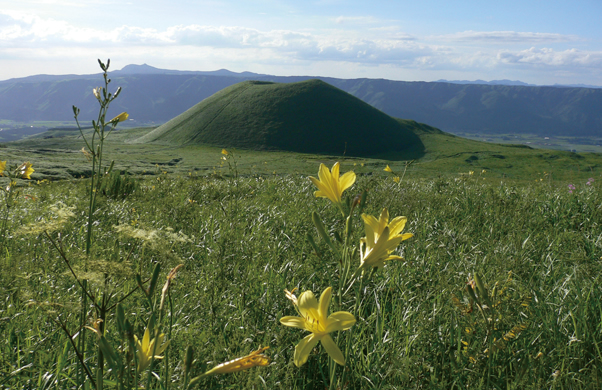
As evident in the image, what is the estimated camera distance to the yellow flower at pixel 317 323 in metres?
0.91

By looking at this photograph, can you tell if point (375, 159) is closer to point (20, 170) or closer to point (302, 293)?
point (20, 170)

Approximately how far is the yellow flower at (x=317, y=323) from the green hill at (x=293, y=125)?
58.6 meters

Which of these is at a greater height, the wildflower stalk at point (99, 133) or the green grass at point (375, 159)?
the wildflower stalk at point (99, 133)

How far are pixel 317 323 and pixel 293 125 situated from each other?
65.2 m

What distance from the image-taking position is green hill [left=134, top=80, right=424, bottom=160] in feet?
204

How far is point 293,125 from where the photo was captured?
64.9 m

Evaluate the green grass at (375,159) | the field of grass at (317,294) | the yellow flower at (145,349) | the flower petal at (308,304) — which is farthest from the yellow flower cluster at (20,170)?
the green grass at (375,159)

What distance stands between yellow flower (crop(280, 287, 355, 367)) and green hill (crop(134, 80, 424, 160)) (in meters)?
58.6

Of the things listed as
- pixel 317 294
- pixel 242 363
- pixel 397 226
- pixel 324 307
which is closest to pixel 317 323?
pixel 324 307

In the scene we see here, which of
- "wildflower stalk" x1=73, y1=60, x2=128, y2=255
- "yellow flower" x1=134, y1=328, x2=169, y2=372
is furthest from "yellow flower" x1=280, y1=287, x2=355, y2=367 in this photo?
"wildflower stalk" x1=73, y1=60, x2=128, y2=255

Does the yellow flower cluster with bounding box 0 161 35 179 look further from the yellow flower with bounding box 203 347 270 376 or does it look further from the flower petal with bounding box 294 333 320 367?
the flower petal with bounding box 294 333 320 367

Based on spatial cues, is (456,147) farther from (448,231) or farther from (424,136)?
(448,231)

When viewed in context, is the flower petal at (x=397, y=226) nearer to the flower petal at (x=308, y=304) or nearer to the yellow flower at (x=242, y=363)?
the flower petal at (x=308, y=304)

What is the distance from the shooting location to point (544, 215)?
17.0 feet
